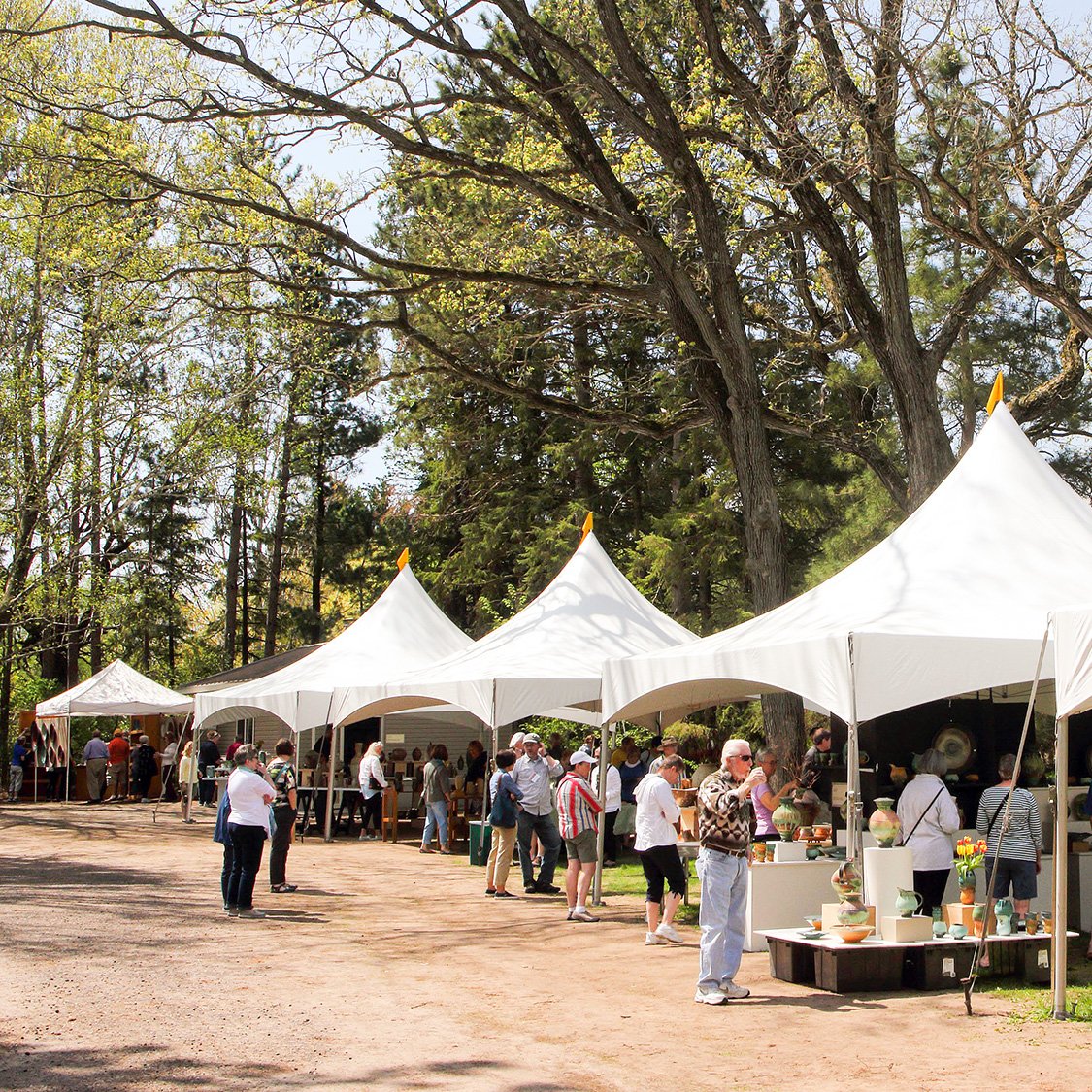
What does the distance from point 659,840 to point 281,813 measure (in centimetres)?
484

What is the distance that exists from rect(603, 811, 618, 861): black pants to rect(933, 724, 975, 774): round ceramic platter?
5.21 m

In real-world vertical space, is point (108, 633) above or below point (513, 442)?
below

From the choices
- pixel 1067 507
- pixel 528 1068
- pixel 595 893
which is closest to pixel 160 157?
pixel 595 893

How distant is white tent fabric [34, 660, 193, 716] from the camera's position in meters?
30.1

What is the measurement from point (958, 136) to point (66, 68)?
16293 millimetres

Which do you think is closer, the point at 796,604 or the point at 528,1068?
the point at 528,1068

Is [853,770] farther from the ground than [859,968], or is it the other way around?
[853,770]

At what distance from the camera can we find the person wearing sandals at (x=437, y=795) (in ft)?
63.1

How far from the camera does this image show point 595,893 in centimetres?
1321

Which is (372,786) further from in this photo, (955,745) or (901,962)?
(901,962)

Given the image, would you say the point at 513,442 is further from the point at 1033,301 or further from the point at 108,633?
the point at 108,633

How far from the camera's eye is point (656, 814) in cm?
1024

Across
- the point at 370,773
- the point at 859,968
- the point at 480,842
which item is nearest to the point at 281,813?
the point at 480,842

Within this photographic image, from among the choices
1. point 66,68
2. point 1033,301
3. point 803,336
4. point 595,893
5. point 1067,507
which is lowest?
point 595,893
